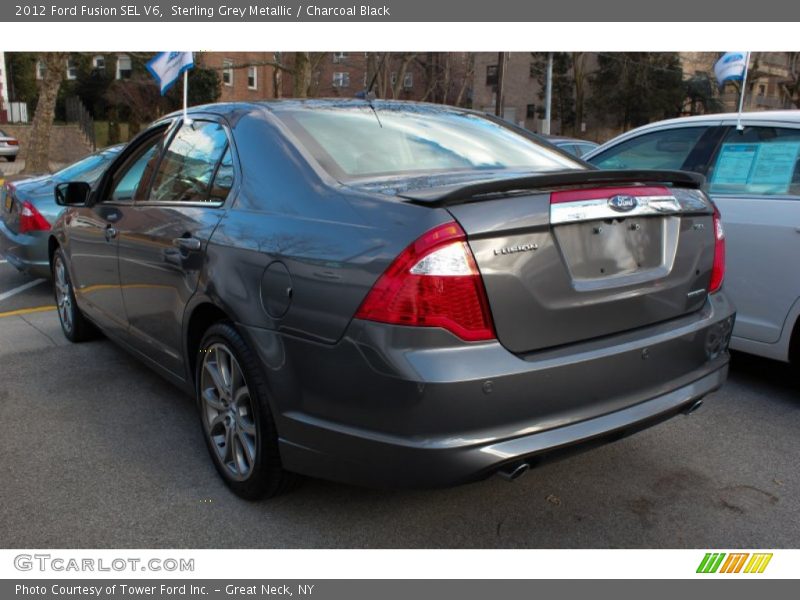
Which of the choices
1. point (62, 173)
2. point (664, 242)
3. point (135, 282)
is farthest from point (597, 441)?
point (62, 173)

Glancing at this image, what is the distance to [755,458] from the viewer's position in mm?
3439

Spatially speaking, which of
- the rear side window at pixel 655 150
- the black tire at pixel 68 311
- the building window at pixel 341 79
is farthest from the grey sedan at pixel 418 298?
the building window at pixel 341 79

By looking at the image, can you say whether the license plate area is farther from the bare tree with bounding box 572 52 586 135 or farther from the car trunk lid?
the bare tree with bounding box 572 52 586 135

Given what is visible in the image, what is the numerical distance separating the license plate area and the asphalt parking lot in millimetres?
1009

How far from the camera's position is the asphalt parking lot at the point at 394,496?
2.77 metres

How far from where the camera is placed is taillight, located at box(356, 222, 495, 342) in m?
2.21

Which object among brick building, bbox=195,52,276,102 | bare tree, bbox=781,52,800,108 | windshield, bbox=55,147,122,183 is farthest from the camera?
brick building, bbox=195,52,276,102

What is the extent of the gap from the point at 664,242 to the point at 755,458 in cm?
143

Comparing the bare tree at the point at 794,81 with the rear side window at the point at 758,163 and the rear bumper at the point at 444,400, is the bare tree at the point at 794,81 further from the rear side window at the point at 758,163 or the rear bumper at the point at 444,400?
the rear bumper at the point at 444,400

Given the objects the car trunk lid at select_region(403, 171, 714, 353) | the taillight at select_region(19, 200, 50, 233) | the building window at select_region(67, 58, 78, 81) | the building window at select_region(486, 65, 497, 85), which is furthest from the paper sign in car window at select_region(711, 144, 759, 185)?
the building window at select_region(486, 65, 497, 85)

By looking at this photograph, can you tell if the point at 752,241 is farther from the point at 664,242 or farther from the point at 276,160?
the point at 276,160

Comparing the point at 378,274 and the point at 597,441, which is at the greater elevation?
the point at 378,274

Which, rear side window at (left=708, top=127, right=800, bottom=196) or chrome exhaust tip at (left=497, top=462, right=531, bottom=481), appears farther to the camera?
rear side window at (left=708, top=127, right=800, bottom=196)

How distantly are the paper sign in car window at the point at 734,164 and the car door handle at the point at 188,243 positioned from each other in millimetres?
3256
